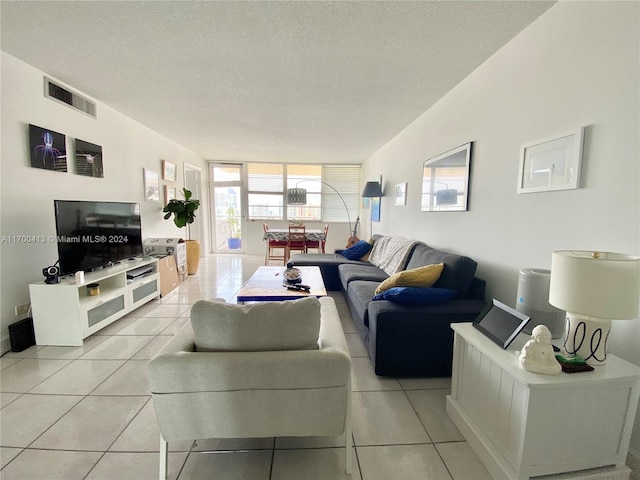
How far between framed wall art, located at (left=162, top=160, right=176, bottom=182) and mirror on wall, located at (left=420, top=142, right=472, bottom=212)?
164 inches

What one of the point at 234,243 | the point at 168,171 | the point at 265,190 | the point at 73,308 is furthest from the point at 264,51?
the point at 234,243

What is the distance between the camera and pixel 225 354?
114 cm

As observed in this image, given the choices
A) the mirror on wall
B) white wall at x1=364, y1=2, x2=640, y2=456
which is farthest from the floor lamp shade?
white wall at x1=364, y1=2, x2=640, y2=456

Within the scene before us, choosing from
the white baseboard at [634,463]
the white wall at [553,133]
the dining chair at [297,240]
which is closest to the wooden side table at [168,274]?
the dining chair at [297,240]

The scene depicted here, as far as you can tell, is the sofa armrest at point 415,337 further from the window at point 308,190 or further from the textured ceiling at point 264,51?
the window at point 308,190

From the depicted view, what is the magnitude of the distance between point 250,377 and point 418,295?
1.32 metres

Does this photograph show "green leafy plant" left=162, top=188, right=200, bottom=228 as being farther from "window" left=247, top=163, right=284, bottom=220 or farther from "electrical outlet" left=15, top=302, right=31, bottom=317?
"window" left=247, top=163, right=284, bottom=220

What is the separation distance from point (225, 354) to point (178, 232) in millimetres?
4860

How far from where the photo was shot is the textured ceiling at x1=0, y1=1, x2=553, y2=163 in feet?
5.62

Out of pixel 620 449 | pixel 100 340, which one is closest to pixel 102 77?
pixel 100 340

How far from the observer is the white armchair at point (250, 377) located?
1.12m

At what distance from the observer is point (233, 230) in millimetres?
7336

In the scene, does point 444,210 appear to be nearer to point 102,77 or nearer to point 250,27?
point 250,27

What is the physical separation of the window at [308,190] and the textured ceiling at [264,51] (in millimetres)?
3454
